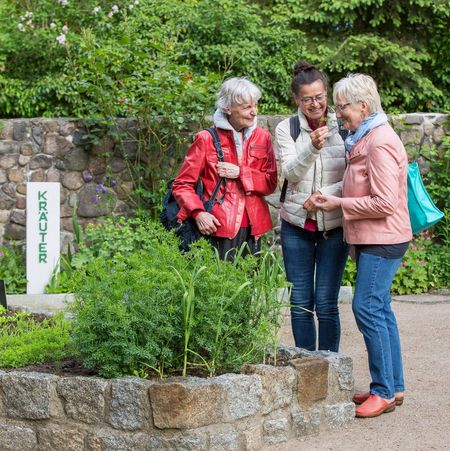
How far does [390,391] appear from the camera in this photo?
523cm

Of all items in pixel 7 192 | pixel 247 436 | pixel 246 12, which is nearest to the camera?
pixel 247 436

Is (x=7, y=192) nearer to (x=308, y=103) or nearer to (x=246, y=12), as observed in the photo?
(x=246, y=12)

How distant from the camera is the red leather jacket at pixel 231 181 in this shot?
5727 millimetres

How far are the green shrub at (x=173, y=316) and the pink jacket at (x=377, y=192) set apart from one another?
1.59 ft

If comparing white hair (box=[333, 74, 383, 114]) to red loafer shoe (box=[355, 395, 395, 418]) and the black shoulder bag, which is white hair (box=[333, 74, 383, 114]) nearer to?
the black shoulder bag

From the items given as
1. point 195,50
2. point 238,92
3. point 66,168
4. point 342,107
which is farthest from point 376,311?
point 195,50

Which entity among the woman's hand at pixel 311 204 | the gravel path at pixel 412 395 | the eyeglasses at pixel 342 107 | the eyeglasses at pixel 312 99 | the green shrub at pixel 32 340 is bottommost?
the gravel path at pixel 412 395

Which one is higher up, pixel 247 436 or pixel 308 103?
pixel 308 103

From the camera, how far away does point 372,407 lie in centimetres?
518

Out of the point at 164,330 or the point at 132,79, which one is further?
the point at 132,79

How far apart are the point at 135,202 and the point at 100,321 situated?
454 cm

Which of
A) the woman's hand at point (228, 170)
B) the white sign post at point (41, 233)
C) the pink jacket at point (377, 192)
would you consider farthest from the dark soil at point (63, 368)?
the white sign post at point (41, 233)

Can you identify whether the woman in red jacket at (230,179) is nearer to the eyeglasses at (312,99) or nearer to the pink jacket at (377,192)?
the eyeglasses at (312,99)

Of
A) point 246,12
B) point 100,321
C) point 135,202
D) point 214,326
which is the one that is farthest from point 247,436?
point 246,12
